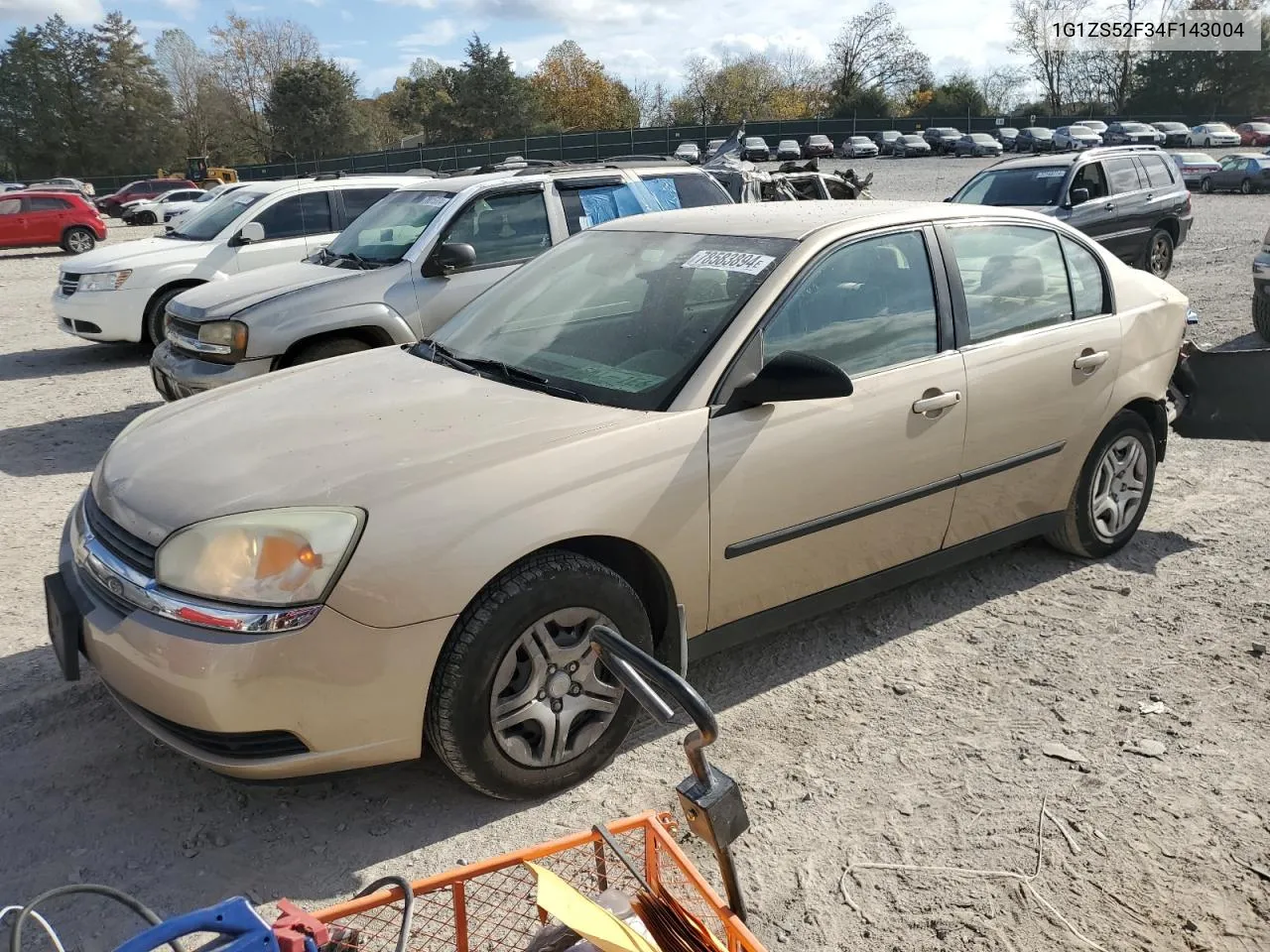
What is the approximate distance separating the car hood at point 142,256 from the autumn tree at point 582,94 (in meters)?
70.7

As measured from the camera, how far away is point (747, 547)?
333cm

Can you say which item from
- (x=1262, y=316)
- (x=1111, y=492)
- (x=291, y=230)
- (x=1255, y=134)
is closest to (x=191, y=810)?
(x=1111, y=492)

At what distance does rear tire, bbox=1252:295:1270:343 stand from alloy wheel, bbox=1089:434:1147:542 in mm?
5825

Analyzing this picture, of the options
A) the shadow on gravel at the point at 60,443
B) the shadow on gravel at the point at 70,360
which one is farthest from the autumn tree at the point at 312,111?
the shadow on gravel at the point at 60,443

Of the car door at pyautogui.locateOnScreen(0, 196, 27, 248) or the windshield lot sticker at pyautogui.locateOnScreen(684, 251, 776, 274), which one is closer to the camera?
the windshield lot sticker at pyautogui.locateOnScreen(684, 251, 776, 274)

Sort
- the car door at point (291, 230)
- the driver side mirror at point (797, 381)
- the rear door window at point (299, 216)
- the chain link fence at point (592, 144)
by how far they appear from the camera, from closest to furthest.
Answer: the driver side mirror at point (797, 381)
the car door at point (291, 230)
the rear door window at point (299, 216)
the chain link fence at point (592, 144)

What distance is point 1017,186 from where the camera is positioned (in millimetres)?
13195

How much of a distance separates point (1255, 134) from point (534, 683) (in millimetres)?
60469

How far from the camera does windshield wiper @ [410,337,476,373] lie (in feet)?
12.2

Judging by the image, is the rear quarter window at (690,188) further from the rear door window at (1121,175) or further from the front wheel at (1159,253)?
the front wheel at (1159,253)

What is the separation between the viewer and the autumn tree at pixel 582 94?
77812 millimetres

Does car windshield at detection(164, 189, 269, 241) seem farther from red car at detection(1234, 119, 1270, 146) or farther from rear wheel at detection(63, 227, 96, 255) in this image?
red car at detection(1234, 119, 1270, 146)

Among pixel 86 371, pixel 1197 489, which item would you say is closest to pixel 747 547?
pixel 1197 489

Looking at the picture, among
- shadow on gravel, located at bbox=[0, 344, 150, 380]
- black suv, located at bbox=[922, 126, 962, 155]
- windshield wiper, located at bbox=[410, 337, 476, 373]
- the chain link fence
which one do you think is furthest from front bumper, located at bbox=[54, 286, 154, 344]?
black suv, located at bbox=[922, 126, 962, 155]
